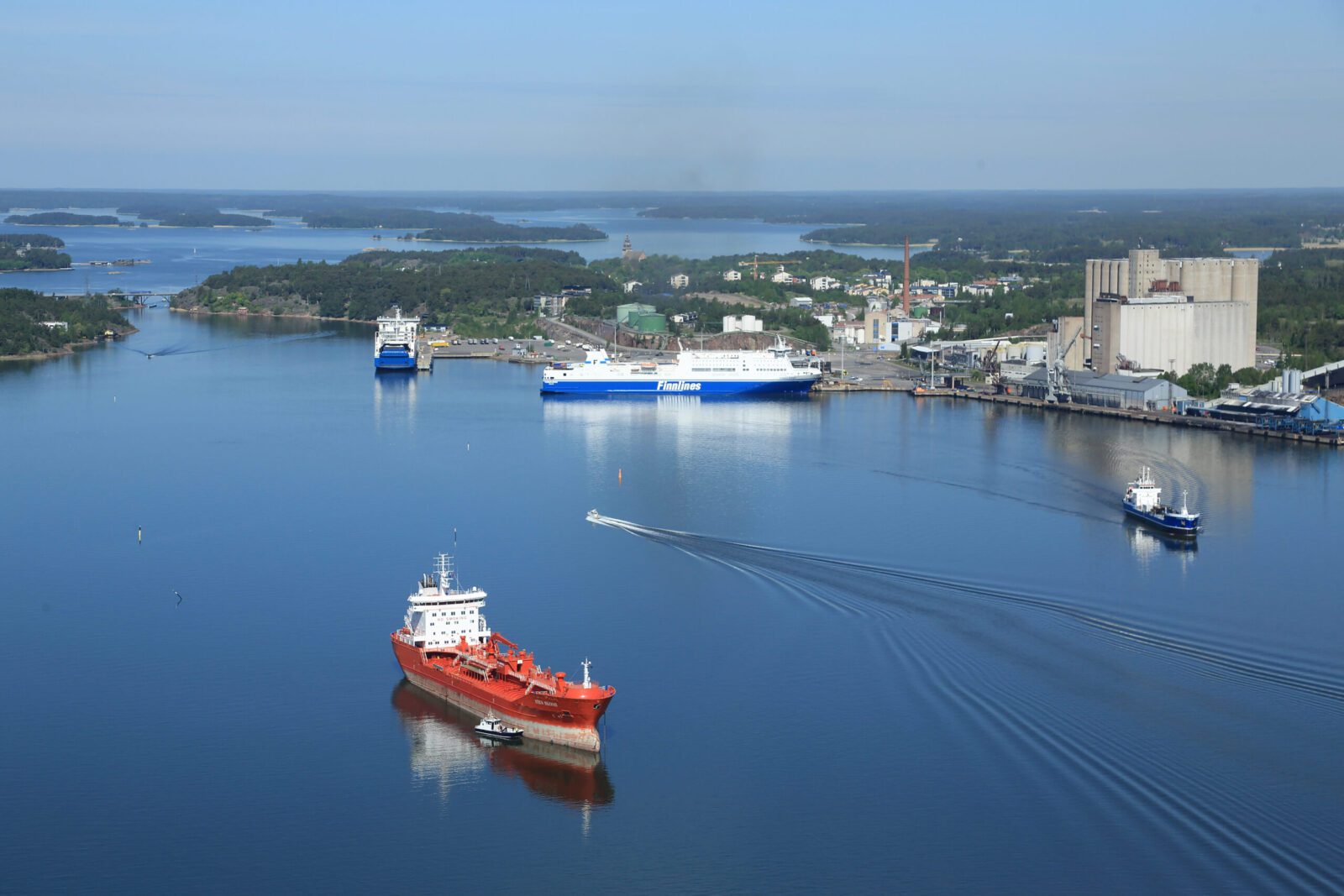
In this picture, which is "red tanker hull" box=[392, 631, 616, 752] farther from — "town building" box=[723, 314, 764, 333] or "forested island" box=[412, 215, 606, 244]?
"forested island" box=[412, 215, 606, 244]

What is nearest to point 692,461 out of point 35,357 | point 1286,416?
point 1286,416

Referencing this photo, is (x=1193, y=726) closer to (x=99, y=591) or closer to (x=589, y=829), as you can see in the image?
(x=589, y=829)

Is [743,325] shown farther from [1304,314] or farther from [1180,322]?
[1304,314]

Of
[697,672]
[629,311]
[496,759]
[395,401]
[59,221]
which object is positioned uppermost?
[59,221]

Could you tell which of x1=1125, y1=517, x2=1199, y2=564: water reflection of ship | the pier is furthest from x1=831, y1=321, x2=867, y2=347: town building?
x1=1125, y1=517, x2=1199, y2=564: water reflection of ship

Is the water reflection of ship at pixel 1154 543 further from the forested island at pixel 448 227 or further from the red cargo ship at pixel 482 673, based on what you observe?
the forested island at pixel 448 227

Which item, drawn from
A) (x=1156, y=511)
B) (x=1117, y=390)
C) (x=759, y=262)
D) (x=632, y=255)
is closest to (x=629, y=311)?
(x=632, y=255)
